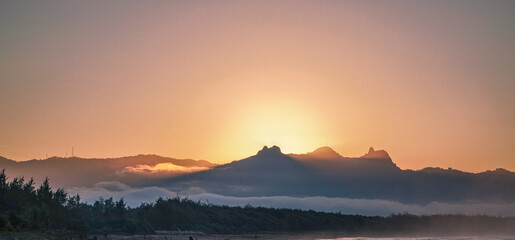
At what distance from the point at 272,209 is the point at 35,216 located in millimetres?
98130

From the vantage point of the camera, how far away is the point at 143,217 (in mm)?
127625

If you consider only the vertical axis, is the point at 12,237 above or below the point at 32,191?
below

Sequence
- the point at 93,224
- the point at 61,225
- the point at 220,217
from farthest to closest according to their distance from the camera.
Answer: the point at 220,217
the point at 93,224
the point at 61,225

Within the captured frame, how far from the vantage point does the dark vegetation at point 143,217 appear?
9250 centimetres

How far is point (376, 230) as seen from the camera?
190 metres

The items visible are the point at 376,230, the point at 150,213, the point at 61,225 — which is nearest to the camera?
the point at 61,225

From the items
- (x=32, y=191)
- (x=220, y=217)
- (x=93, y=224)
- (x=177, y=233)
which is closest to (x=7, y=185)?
(x=32, y=191)

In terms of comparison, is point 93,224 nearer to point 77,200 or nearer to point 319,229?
point 77,200

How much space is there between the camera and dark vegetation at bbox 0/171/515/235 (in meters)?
92.5

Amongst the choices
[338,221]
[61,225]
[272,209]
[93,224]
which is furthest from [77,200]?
[338,221]

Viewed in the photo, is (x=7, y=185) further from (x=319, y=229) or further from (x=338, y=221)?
(x=338, y=221)

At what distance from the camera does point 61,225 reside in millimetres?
98875

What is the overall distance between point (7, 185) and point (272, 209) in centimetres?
9697

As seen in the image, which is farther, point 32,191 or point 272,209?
point 272,209
